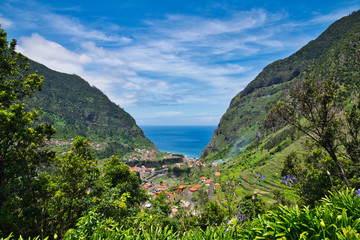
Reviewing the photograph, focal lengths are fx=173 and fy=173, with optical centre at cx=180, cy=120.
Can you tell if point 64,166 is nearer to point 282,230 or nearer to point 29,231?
point 29,231

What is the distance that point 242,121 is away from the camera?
6934 inches

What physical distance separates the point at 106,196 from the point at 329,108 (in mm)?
11417

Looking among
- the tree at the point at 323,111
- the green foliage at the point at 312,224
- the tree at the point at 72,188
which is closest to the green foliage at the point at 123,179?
the tree at the point at 72,188

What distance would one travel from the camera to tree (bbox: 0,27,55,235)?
285 inches

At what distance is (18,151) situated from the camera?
7730 mm

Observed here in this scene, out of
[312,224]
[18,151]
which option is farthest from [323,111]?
[18,151]

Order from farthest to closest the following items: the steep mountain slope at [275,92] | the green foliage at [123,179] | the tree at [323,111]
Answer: the steep mountain slope at [275,92] < the green foliage at [123,179] < the tree at [323,111]

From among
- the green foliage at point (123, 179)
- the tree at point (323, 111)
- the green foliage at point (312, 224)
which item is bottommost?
the green foliage at point (123, 179)

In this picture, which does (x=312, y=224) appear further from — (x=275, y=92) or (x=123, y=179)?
(x=275, y=92)

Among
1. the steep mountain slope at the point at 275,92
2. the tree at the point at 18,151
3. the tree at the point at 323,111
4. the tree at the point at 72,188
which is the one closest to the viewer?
the tree at the point at 18,151

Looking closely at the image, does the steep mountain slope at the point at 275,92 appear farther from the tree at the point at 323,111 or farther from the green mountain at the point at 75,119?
the tree at the point at 323,111

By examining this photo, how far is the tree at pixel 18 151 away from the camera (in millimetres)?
7227

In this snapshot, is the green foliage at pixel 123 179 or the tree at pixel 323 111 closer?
the tree at pixel 323 111

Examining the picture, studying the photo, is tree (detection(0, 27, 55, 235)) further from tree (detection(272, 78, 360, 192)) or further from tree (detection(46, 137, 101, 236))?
tree (detection(272, 78, 360, 192))
